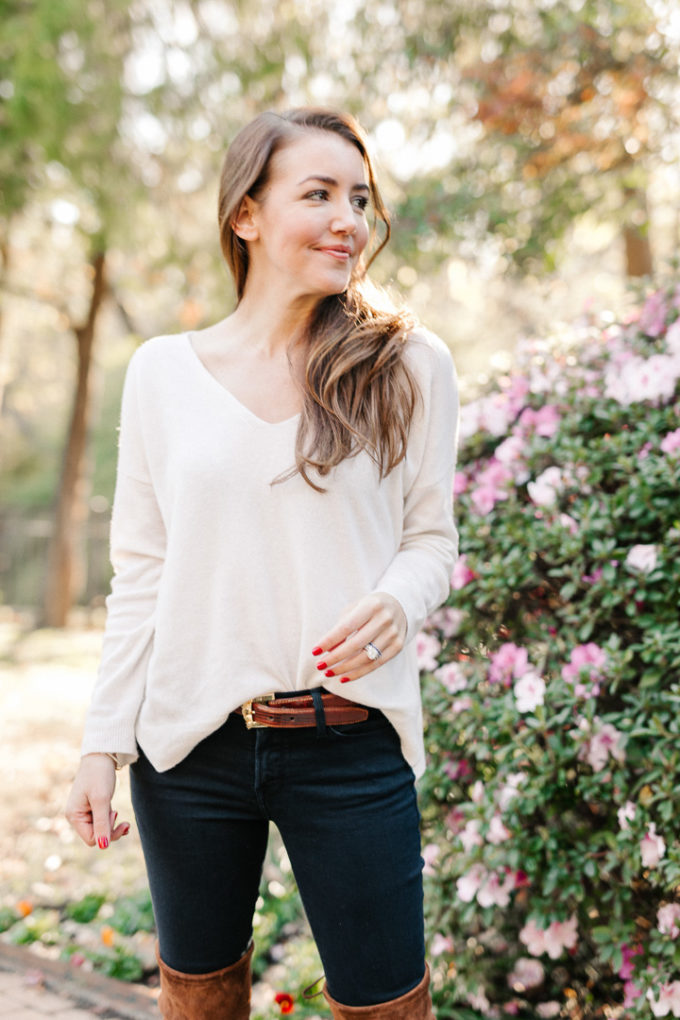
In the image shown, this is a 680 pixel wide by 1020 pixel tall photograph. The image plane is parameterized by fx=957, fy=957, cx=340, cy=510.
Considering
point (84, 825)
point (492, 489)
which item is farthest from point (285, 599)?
point (492, 489)

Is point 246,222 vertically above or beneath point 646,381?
above

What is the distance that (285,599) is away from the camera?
5.36 feet

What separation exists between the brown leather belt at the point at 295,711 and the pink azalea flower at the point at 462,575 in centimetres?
101

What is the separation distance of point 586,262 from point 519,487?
13913 millimetres

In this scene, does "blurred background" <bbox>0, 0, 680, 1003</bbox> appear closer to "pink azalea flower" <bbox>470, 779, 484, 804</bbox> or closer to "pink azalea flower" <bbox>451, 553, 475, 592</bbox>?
"pink azalea flower" <bbox>470, 779, 484, 804</bbox>

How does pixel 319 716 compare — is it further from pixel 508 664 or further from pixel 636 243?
pixel 636 243

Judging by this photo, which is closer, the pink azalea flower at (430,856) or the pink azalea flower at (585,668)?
the pink azalea flower at (585,668)

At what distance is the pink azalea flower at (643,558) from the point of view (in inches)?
88.0

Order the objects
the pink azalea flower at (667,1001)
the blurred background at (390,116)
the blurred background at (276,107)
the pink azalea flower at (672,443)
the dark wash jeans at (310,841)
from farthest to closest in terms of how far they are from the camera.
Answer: the blurred background at (390,116) < the blurred background at (276,107) < the pink azalea flower at (672,443) < the pink azalea flower at (667,1001) < the dark wash jeans at (310,841)

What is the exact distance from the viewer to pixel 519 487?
264cm

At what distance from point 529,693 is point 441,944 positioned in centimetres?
75

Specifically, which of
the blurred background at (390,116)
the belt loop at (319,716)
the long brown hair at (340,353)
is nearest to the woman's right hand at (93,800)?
the belt loop at (319,716)

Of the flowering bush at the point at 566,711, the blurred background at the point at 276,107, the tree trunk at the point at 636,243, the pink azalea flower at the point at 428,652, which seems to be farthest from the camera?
the tree trunk at the point at 636,243

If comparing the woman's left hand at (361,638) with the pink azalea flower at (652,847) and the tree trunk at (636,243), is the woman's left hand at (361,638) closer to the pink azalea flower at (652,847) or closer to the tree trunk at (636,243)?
the pink azalea flower at (652,847)
